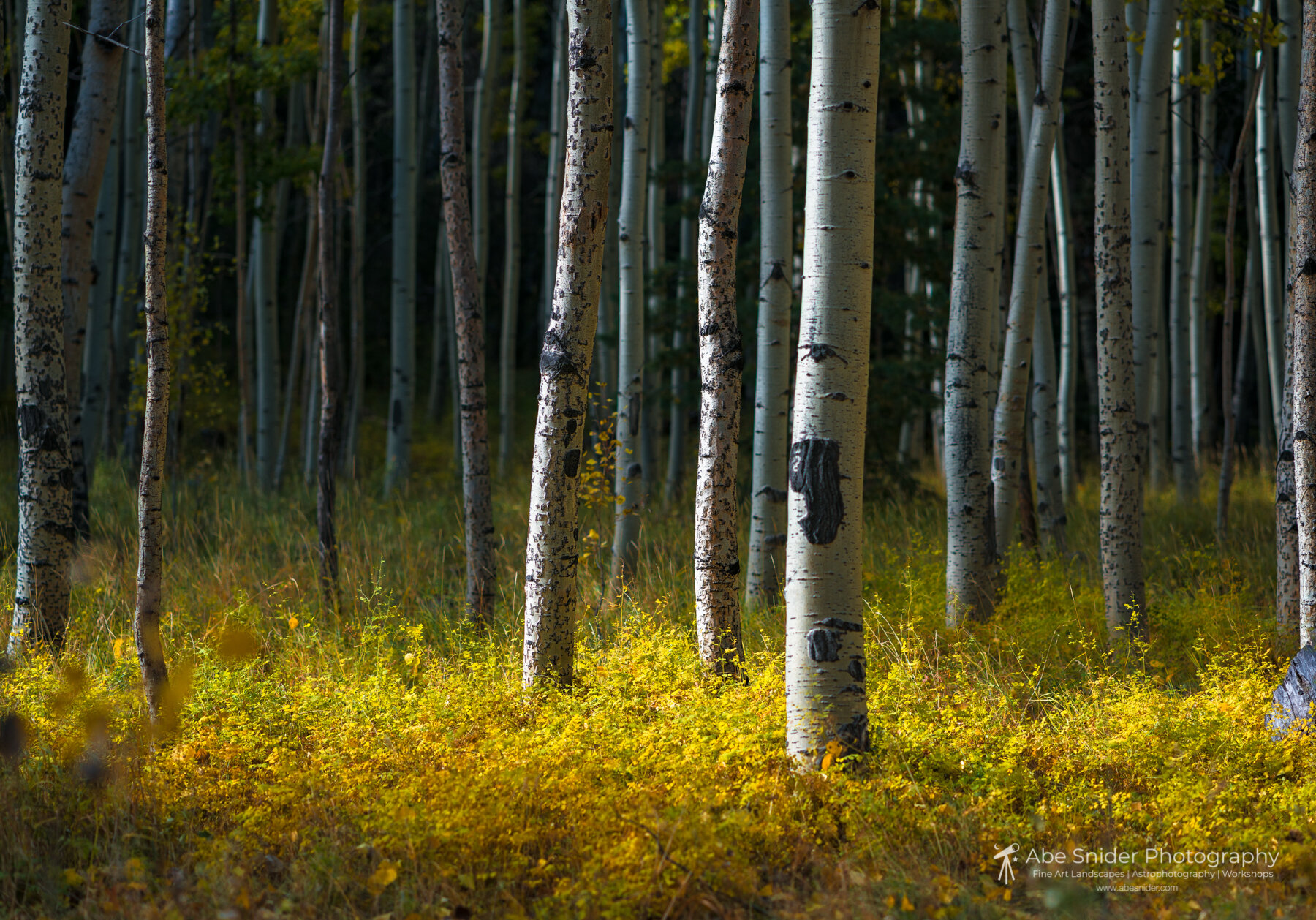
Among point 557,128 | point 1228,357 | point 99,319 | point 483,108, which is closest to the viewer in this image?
point 1228,357

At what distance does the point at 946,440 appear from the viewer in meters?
5.12

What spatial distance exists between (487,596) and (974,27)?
12.8 ft

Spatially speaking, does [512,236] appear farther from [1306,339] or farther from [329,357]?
[1306,339]

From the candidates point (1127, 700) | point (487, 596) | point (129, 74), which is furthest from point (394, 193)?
point (1127, 700)

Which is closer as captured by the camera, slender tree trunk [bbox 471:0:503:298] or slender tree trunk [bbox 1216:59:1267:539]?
slender tree trunk [bbox 1216:59:1267:539]

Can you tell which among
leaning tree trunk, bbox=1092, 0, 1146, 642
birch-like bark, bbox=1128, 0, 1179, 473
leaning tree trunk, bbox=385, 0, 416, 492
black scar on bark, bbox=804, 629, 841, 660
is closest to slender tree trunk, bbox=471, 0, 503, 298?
leaning tree trunk, bbox=385, 0, 416, 492

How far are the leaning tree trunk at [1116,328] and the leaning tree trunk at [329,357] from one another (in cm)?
421

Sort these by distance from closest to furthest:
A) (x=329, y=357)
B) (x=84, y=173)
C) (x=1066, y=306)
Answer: (x=329, y=357)
(x=84, y=173)
(x=1066, y=306)

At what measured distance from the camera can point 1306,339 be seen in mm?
4074

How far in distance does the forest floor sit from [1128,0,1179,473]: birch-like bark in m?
1.84

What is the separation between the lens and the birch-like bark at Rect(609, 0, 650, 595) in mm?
5777

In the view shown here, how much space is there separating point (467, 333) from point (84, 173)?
10.0 ft

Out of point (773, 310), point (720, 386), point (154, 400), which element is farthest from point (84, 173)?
point (720, 386)

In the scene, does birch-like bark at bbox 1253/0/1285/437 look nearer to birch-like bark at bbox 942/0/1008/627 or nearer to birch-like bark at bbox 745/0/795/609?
birch-like bark at bbox 942/0/1008/627
